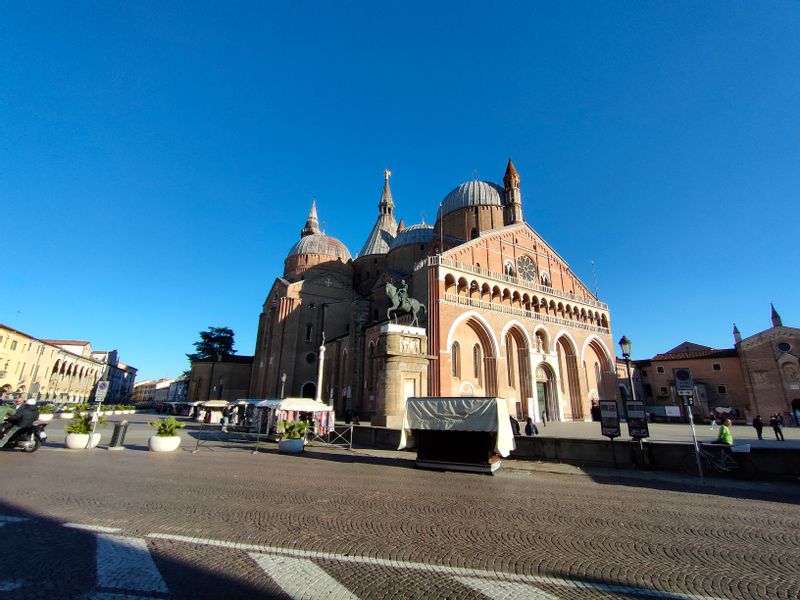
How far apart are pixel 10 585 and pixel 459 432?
31.9ft

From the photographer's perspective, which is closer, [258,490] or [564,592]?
[564,592]

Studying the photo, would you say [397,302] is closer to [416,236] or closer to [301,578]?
[301,578]

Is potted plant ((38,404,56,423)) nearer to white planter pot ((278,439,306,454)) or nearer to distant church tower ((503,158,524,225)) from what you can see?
white planter pot ((278,439,306,454))

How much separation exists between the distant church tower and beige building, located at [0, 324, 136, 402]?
3715 cm

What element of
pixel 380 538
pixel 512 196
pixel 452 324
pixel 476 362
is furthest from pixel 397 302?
pixel 512 196

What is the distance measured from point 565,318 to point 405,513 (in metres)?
32.8

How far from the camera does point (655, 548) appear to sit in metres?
4.70

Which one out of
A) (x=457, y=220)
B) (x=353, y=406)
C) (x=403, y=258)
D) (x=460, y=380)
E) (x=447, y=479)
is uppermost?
(x=457, y=220)

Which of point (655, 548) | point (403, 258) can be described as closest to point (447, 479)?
point (655, 548)

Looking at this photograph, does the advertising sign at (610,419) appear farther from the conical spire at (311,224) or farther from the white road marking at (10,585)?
the conical spire at (311,224)

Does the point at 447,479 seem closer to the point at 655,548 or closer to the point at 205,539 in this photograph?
the point at 655,548

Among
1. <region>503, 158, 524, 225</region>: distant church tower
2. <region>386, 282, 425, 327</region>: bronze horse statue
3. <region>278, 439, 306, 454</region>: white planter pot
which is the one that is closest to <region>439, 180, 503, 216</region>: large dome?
<region>503, 158, 524, 225</region>: distant church tower

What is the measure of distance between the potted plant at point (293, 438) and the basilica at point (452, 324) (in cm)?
433

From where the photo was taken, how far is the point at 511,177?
38.9 m
